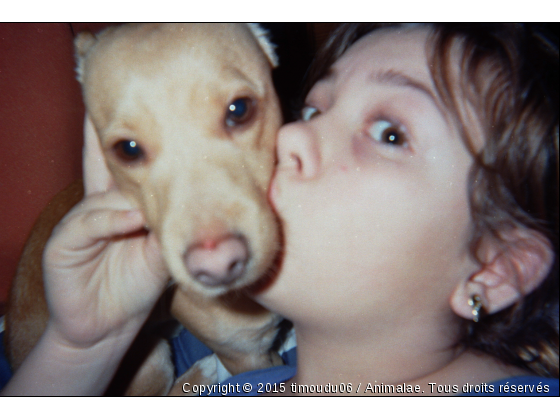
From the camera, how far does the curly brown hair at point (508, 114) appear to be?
1.09 meters

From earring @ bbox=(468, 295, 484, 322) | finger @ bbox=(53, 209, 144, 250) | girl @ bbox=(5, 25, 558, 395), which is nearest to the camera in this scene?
girl @ bbox=(5, 25, 558, 395)

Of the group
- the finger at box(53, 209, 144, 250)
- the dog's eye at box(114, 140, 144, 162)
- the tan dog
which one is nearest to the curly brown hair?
the tan dog

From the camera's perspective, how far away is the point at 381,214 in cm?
107

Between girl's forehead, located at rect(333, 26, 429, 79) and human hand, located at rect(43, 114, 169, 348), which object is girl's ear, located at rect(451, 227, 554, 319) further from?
human hand, located at rect(43, 114, 169, 348)

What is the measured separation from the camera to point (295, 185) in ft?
3.84

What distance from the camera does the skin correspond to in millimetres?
1066

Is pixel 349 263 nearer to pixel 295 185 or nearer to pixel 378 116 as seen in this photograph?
pixel 295 185

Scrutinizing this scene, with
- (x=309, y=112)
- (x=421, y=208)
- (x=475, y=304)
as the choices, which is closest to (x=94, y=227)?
(x=309, y=112)

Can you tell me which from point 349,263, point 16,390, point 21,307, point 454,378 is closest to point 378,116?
point 349,263

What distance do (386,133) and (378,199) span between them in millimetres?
214

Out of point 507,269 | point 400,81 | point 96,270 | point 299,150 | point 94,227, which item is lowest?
point 96,270

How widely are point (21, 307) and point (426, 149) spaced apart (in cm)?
215

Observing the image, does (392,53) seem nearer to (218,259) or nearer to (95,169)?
(218,259)

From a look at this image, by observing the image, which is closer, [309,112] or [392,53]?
[392,53]
